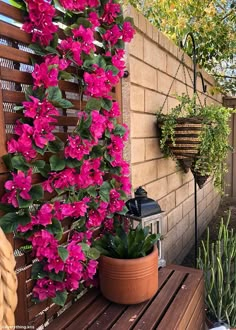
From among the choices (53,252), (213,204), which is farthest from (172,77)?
(213,204)

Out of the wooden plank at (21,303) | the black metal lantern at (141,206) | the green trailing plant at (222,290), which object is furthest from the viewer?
the green trailing plant at (222,290)

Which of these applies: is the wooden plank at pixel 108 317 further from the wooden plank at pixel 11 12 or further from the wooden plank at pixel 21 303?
the wooden plank at pixel 11 12

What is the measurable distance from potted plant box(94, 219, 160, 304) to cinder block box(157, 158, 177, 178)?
91cm

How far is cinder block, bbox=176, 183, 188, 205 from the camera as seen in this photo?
2.64 m

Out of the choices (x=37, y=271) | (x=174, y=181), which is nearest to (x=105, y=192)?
(x=37, y=271)

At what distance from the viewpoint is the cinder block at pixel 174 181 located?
8.02 feet

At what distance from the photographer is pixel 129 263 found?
1.23 metres

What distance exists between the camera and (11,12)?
1008 mm

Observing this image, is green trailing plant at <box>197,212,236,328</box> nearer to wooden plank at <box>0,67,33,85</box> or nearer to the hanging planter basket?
the hanging planter basket

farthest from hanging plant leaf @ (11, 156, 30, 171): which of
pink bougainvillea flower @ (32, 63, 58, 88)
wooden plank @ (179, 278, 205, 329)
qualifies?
wooden plank @ (179, 278, 205, 329)

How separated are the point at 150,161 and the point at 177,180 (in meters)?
0.67

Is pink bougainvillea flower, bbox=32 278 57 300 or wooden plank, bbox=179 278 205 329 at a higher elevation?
pink bougainvillea flower, bbox=32 278 57 300

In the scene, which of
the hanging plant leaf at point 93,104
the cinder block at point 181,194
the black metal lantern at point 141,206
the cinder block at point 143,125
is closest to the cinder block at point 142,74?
the cinder block at point 143,125

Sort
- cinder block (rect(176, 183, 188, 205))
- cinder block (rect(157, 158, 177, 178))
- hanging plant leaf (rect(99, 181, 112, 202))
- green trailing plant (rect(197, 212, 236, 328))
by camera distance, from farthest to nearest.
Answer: cinder block (rect(176, 183, 188, 205)) < cinder block (rect(157, 158, 177, 178)) < green trailing plant (rect(197, 212, 236, 328)) < hanging plant leaf (rect(99, 181, 112, 202))
